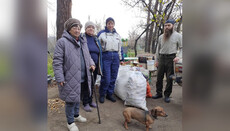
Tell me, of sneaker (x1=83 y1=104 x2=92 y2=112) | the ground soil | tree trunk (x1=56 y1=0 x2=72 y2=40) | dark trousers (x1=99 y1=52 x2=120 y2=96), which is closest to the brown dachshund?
the ground soil

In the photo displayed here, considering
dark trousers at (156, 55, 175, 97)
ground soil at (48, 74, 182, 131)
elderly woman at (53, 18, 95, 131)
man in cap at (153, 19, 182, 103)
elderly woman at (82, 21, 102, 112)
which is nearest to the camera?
elderly woman at (53, 18, 95, 131)

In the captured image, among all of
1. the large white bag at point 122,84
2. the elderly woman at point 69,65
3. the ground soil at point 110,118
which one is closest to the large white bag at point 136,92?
the large white bag at point 122,84

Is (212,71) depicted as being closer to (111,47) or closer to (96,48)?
(96,48)

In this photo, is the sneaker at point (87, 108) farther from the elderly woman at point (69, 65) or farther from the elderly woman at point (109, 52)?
the elderly woman at point (69, 65)

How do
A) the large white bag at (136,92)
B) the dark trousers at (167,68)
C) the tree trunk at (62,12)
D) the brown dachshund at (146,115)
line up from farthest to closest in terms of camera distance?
1. the tree trunk at (62,12)
2. the dark trousers at (167,68)
3. the large white bag at (136,92)
4. the brown dachshund at (146,115)

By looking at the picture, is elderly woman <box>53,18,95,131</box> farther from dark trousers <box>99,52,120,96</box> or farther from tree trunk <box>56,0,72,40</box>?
tree trunk <box>56,0,72,40</box>

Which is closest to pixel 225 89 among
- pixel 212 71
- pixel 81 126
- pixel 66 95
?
pixel 212 71

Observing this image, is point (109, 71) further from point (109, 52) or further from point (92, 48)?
point (92, 48)

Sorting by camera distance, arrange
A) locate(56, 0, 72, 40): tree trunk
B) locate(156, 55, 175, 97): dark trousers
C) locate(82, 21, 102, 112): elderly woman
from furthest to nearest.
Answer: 1. locate(56, 0, 72, 40): tree trunk
2. locate(156, 55, 175, 97): dark trousers
3. locate(82, 21, 102, 112): elderly woman

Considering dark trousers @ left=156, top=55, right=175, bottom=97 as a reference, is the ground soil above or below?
below

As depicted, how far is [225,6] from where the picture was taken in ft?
1.37

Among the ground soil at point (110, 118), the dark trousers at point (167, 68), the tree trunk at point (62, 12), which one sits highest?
the tree trunk at point (62, 12)

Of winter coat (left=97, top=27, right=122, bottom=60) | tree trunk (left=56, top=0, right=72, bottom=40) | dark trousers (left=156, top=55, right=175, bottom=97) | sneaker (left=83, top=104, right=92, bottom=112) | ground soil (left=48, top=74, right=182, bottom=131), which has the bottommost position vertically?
ground soil (left=48, top=74, right=182, bottom=131)

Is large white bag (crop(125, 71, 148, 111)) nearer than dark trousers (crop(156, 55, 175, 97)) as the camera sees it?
Yes
